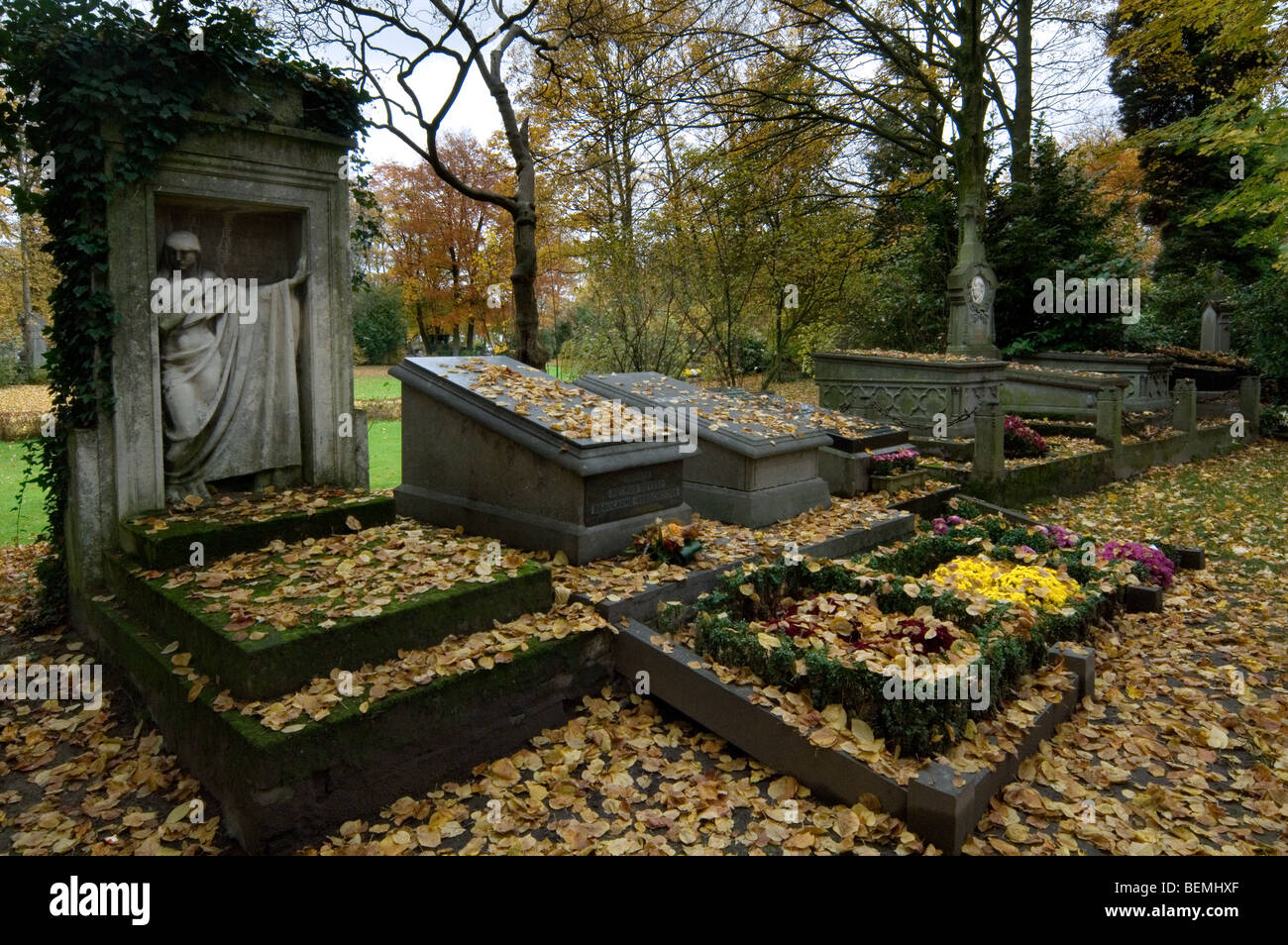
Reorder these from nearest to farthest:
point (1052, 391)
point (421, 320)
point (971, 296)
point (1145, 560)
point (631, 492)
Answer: point (631, 492) < point (1145, 560) < point (1052, 391) < point (971, 296) < point (421, 320)

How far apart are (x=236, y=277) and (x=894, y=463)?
690 centimetres

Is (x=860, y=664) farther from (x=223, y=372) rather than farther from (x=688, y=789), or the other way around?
(x=223, y=372)

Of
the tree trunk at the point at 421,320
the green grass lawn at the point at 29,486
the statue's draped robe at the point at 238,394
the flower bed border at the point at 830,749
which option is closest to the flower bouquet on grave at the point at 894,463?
the flower bed border at the point at 830,749

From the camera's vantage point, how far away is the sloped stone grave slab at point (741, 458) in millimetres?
7234

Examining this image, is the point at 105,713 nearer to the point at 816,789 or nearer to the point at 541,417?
the point at 541,417

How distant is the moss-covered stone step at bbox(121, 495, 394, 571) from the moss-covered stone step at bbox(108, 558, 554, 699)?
145 mm

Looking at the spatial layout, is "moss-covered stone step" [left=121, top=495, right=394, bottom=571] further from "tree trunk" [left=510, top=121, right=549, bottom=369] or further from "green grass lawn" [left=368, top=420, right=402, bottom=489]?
"tree trunk" [left=510, top=121, right=549, bottom=369]

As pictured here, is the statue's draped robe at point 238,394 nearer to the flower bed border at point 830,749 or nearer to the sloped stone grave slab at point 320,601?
the sloped stone grave slab at point 320,601

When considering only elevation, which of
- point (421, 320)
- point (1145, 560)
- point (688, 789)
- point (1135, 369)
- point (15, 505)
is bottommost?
point (688, 789)

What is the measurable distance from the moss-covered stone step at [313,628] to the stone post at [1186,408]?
1354 centimetres

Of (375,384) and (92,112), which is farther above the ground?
(92,112)

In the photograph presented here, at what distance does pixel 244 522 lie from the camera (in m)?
5.20

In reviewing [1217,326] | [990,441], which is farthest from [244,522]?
[1217,326]

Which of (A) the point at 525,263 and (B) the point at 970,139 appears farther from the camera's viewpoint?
(B) the point at 970,139
